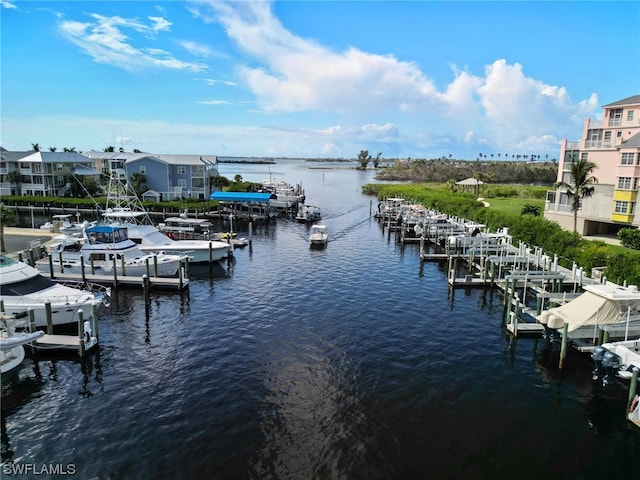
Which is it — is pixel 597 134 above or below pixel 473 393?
above

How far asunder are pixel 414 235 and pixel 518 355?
44649 millimetres

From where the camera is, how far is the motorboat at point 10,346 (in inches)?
916

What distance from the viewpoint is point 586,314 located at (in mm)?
26922

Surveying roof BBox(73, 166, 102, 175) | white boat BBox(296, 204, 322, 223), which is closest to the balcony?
white boat BBox(296, 204, 322, 223)

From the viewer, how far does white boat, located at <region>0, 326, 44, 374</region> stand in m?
23.3

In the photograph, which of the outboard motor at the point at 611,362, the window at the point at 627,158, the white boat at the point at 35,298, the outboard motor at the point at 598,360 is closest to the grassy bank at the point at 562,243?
the window at the point at 627,158

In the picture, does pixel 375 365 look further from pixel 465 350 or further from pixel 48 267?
pixel 48 267

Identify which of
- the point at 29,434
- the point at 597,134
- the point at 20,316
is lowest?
the point at 29,434

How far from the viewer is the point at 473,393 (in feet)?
77.1

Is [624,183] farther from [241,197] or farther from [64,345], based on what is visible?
[241,197]

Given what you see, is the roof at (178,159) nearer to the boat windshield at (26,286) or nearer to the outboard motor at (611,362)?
the boat windshield at (26,286)

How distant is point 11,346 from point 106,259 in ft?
64.8

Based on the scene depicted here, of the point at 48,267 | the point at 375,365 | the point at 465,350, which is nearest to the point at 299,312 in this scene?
the point at 375,365

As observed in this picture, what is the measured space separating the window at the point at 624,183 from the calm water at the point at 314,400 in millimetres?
27271
